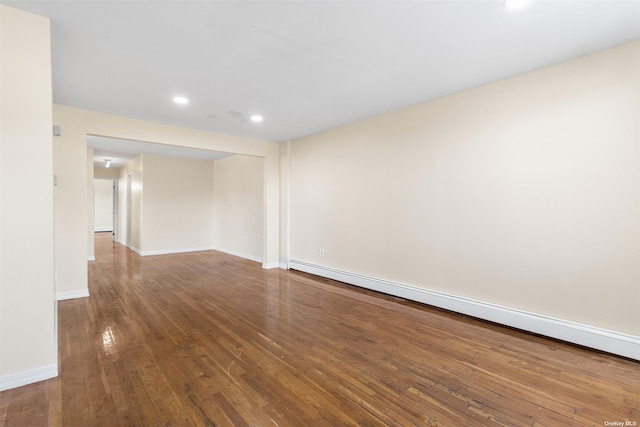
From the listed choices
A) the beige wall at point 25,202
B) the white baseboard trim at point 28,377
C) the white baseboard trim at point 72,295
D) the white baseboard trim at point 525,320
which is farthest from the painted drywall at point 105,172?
the white baseboard trim at point 525,320

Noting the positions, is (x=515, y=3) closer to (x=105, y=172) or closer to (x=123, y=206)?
(x=123, y=206)

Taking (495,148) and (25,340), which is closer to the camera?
(25,340)

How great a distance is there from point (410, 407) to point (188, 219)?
7575mm

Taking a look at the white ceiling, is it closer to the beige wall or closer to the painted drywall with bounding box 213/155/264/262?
the beige wall

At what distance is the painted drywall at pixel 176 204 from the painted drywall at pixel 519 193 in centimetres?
535

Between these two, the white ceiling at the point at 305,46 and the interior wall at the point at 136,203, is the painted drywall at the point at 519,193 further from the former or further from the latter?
the interior wall at the point at 136,203

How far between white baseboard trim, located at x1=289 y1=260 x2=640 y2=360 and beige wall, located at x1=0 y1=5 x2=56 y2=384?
3546mm

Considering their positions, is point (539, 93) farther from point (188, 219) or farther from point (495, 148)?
point (188, 219)

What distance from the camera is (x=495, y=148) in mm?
3105

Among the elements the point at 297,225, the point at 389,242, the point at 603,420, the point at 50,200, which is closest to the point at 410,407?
the point at 603,420

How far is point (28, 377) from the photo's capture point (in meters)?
2.00

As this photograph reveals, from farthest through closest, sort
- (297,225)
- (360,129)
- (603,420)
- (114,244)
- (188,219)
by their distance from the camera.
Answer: (114,244) < (188,219) < (297,225) < (360,129) < (603,420)

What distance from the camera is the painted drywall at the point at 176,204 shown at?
24.1 feet

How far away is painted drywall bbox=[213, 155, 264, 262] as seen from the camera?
22.1 ft
